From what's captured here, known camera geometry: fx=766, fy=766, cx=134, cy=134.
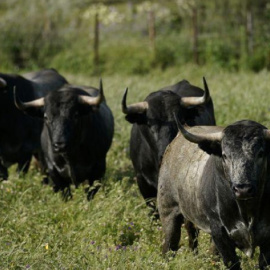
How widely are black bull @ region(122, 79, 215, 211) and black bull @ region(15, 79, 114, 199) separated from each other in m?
0.94

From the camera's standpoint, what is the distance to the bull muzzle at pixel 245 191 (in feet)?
17.1

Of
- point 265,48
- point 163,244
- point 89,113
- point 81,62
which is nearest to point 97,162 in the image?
point 89,113

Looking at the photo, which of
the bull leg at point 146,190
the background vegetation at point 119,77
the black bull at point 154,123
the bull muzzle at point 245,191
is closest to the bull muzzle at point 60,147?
the background vegetation at point 119,77

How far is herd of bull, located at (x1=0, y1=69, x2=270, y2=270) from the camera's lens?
18.1ft

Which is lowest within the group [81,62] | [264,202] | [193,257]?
[81,62]

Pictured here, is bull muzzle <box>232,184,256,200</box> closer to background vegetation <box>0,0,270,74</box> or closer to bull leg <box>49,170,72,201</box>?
bull leg <box>49,170,72,201</box>

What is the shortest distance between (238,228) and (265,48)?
57.8 feet

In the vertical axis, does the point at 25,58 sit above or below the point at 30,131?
below

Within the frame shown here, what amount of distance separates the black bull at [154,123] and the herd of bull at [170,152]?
0.01 m

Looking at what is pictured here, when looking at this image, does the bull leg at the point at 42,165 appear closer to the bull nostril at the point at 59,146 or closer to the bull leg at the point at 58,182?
the bull leg at the point at 58,182

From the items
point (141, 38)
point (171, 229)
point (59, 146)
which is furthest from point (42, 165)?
point (141, 38)

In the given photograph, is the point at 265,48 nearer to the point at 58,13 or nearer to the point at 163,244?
the point at 58,13

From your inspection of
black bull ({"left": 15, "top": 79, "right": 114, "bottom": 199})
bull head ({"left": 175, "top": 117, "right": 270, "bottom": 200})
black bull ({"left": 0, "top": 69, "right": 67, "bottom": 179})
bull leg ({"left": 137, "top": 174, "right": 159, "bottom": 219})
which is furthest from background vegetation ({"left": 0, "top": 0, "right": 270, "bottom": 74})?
bull head ({"left": 175, "top": 117, "right": 270, "bottom": 200})

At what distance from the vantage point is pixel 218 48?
23.3 m
